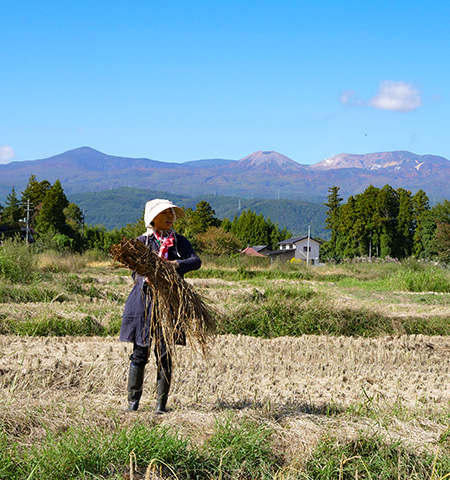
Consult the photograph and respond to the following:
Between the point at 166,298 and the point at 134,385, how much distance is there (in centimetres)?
79

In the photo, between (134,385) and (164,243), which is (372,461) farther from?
(164,243)

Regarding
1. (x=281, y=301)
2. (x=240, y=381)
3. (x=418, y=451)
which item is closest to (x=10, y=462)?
(x=418, y=451)

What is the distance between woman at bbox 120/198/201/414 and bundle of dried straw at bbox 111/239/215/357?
3.8 inches

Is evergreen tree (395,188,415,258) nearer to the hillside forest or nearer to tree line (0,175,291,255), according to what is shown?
A: the hillside forest

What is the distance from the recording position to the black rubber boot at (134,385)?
426cm

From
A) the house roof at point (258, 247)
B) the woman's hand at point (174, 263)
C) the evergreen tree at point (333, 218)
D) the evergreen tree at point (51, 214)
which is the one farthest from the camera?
the house roof at point (258, 247)

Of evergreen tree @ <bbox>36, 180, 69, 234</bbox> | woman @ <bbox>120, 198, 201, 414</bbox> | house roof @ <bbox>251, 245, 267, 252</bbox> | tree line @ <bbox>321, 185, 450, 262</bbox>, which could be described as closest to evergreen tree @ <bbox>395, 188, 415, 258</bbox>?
tree line @ <bbox>321, 185, 450, 262</bbox>

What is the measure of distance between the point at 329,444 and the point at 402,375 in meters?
3.08

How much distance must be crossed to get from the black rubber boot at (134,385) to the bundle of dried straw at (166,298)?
305 mm

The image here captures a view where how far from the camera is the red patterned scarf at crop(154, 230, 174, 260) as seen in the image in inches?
166

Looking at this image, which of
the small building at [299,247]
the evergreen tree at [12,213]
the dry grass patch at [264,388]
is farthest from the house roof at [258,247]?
the dry grass patch at [264,388]

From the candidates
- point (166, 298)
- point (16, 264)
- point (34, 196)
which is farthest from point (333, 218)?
point (166, 298)

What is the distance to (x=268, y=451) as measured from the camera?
11.5ft

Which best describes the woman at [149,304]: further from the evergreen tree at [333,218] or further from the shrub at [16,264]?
the evergreen tree at [333,218]
